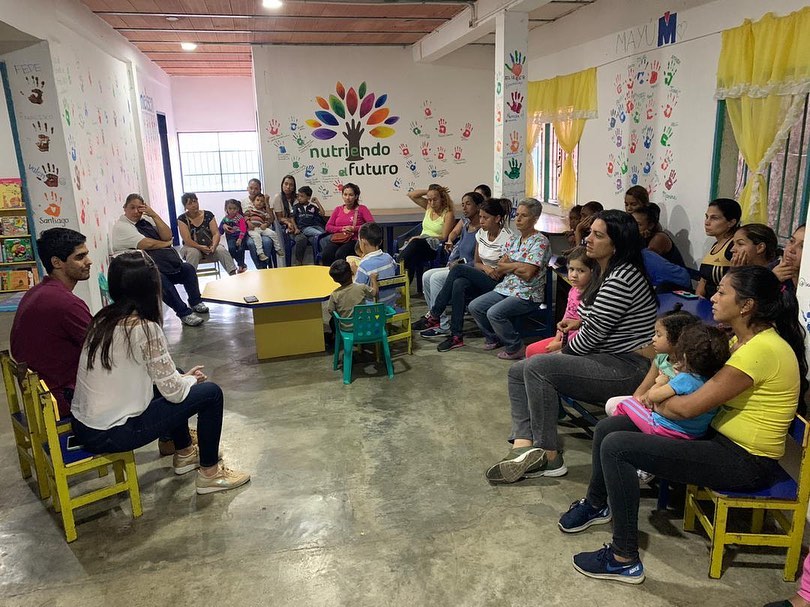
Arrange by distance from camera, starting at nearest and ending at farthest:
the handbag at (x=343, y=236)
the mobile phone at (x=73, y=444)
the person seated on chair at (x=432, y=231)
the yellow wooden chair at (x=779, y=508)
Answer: the yellow wooden chair at (x=779, y=508) < the mobile phone at (x=73, y=444) < the person seated on chair at (x=432, y=231) < the handbag at (x=343, y=236)

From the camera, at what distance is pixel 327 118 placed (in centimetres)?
859

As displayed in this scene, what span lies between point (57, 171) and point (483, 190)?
3834mm

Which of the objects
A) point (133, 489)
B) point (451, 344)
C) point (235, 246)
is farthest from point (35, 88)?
point (451, 344)

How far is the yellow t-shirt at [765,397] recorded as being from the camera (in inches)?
80.7

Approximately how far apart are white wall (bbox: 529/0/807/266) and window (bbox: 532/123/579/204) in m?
0.92

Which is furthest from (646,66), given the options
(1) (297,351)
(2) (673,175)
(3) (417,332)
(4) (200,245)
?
(4) (200,245)

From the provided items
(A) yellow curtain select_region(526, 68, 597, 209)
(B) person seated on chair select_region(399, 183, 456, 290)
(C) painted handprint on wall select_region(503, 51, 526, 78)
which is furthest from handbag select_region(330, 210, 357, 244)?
(A) yellow curtain select_region(526, 68, 597, 209)

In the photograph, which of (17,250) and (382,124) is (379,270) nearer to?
(17,250)

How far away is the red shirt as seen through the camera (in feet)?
8.70

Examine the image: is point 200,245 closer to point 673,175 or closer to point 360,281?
point 360,281

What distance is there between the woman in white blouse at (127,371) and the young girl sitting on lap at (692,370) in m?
1.93

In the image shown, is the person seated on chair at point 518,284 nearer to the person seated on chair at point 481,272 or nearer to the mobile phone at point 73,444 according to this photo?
the person seated on chair at point 481,272

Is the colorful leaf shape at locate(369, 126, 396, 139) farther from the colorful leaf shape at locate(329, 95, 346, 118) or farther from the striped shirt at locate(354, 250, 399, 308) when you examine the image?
the striped shirt at locate(354, 250, 399, 308)

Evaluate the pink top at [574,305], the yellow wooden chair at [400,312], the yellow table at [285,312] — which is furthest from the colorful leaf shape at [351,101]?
the pink top at [574,305]
